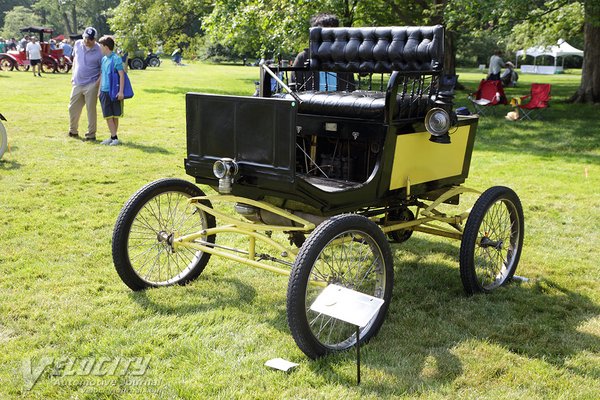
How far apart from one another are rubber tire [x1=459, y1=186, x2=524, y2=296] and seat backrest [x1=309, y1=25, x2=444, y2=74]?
39.4 inches

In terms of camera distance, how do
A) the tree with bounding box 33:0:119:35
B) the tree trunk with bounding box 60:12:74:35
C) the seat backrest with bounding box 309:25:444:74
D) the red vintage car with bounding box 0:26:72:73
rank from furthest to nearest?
the tree trunk with bounding box 60:12:74:35 → the tree with bounding box 33:0:119:35 → the red vintage car with bounding box 0:26:72:73 → the seat backrest with bounding box 309:25:444:74

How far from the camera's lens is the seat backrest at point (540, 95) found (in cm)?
1527

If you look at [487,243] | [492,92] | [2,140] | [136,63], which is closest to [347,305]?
[487,243]

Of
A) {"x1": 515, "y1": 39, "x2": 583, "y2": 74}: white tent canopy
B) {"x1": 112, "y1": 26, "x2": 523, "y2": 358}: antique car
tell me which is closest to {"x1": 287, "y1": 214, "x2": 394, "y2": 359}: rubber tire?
{"x1": 112, "y1": 26, "x2": 523, "y2": 358}: antique car

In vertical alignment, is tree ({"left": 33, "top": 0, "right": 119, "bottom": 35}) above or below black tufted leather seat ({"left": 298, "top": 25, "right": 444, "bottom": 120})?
above

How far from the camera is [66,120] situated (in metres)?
13.5

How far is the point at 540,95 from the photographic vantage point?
15367 mm

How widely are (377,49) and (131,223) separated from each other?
2430 mm

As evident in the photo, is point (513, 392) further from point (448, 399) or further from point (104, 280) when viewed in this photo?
point (104, 280)

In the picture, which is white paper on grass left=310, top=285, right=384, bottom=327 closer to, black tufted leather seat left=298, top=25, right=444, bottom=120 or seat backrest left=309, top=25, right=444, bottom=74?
black tufted leather seat left=298, top=25, right=444, bottom=120

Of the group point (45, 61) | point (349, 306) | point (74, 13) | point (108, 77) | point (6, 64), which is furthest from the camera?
point (74, 13)

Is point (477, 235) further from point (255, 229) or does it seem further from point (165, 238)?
point (165, 238)

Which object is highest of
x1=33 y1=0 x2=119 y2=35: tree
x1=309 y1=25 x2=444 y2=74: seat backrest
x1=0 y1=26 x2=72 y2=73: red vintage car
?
A: x1=33 y1=0 x2=119 y2=35: tree

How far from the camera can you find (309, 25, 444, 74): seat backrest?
5.20 meters
